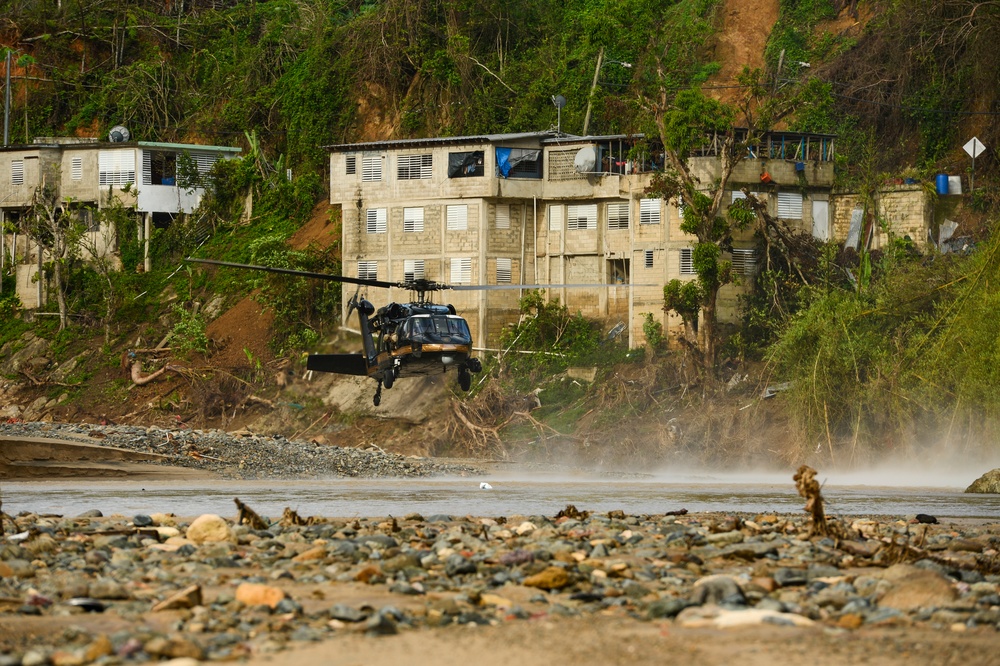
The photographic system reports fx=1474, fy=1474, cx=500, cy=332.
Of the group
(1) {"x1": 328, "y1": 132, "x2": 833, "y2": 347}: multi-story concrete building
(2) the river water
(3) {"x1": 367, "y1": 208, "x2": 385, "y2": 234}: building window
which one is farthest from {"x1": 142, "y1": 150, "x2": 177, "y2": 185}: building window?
(2) the river water

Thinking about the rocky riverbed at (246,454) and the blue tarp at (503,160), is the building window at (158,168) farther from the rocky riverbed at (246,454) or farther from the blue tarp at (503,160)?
the rocky riverbed at (246,454)

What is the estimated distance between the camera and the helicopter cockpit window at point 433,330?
35281 millimetres

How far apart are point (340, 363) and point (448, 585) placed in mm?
25768

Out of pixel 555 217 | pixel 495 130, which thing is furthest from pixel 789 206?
pixel 495 130

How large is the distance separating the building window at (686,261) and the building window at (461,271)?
8.78 m

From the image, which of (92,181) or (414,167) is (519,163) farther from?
(92,181)

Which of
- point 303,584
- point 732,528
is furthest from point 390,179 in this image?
point 303,584

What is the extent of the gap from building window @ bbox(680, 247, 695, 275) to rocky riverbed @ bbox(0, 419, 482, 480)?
48.4 ft

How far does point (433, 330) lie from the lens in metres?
35.4

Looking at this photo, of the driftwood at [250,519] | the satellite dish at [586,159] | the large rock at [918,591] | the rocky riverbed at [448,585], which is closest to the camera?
the rocky riverbed at [448,585]

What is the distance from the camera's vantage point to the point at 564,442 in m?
54.2

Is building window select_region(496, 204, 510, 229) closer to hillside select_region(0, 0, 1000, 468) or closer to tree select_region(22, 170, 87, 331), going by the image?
hillside select_region(0, 0, 1000, 468)

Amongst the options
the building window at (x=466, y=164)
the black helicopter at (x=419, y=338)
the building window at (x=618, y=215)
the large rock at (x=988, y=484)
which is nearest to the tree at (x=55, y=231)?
the building window at (x=466, y=164)

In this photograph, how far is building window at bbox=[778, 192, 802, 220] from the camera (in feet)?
184
